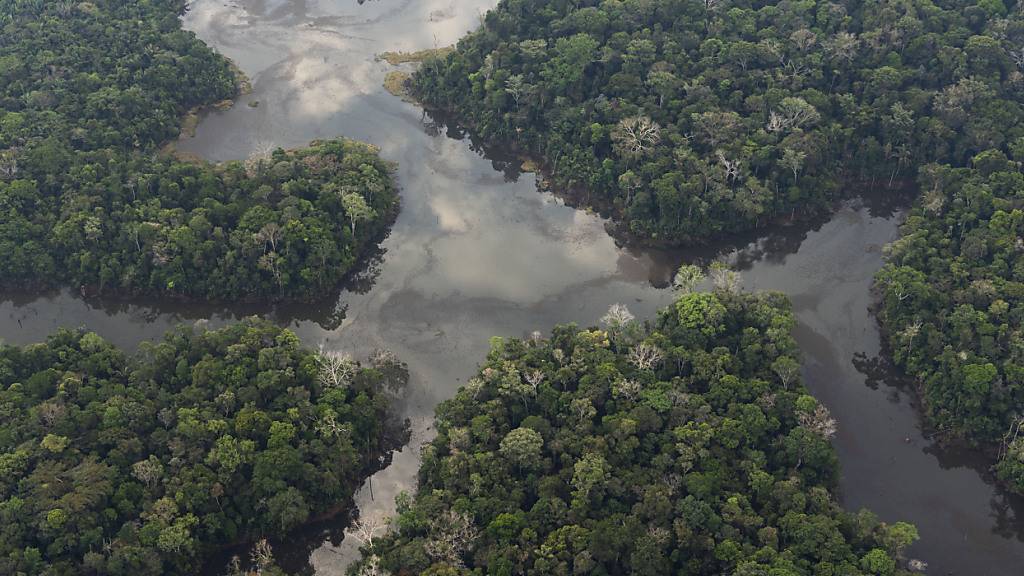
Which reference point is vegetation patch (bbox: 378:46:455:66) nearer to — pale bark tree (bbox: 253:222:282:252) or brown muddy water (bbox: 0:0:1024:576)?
brown muddy water (bbox: 0:0:1024:576)

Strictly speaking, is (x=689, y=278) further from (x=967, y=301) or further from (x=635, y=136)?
A: (x=967, y=301)

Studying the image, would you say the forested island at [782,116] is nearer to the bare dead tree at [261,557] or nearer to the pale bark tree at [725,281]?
the pale bark tree at [725,281]

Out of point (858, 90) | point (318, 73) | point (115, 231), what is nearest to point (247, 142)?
point (318, 73)

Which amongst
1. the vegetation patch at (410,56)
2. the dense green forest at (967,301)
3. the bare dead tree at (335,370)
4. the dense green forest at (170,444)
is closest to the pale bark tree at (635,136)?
the dense green forest at (967,301)

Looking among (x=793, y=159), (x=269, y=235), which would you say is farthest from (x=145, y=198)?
(x=793, y=159)

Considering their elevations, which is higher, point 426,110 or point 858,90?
point 858,90

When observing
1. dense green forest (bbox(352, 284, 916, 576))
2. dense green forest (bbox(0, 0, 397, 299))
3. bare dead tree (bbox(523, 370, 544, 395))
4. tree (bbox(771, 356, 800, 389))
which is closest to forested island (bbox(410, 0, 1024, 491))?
tree (bbox(771, 356, 800, 389))

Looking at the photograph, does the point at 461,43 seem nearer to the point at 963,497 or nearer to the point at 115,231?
the point at 115,231
